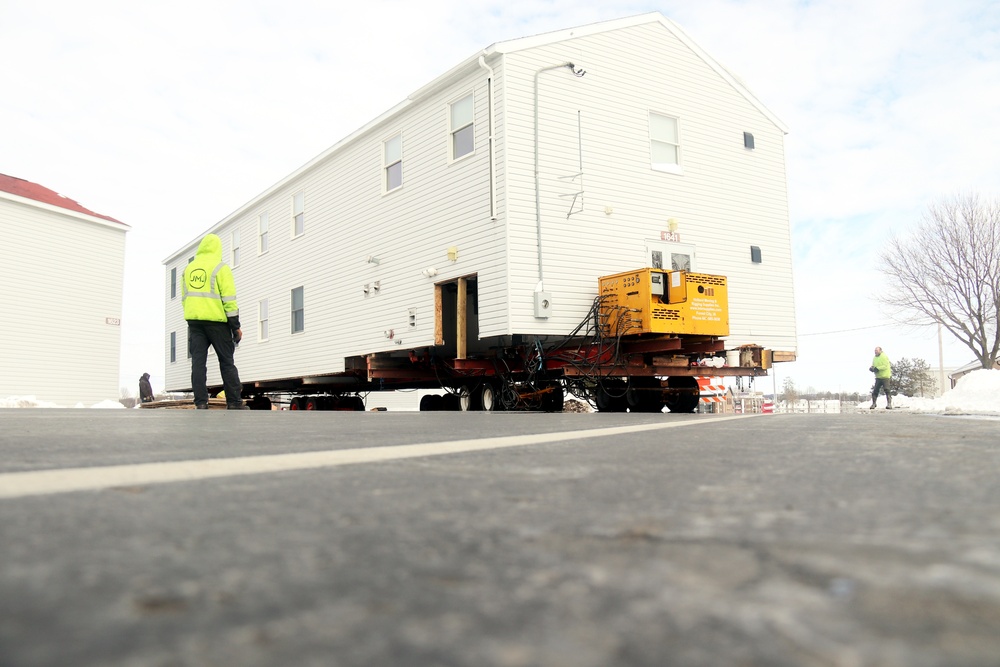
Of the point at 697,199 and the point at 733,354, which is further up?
the point at 697,199

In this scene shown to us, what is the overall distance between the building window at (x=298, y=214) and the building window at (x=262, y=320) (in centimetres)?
240

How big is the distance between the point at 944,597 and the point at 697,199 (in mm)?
13415

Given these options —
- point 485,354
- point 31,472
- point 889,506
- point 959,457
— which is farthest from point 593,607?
point 485,354

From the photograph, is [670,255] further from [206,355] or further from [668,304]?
[206,355]

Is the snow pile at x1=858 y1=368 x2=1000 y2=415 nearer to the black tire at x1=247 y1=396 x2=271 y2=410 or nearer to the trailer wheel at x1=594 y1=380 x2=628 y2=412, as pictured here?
the trailer wheel at x1=594 y1=380 x2=628 y2=412

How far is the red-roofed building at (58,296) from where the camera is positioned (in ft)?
80.1

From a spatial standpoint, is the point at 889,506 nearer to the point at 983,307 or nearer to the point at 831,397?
the point at 983,307

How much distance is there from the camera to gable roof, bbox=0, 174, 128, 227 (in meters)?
25.1

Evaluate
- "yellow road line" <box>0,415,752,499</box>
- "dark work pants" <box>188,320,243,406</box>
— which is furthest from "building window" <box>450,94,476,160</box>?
"yellow road line" <box>0,415,752,499</box>

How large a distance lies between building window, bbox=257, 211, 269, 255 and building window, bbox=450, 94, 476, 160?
801cm

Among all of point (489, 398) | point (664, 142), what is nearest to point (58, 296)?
point (489, 398)

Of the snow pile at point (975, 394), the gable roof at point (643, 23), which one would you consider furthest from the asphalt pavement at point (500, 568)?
the snow pile at point (975, 394)

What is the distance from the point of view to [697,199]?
13539mm

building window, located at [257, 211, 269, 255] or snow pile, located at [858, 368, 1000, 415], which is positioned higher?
building window, located at [257, 211, 269, 255]
